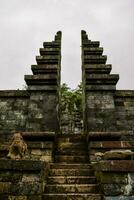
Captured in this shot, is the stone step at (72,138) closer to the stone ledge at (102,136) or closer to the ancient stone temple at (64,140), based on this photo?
the ancient stone temple at (64,140)

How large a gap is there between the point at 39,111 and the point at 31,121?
1.61 ft

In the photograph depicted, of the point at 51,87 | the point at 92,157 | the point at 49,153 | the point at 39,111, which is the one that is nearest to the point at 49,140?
the point at 49,153

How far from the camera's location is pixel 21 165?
6.01 metres

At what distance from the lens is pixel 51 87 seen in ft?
37.1

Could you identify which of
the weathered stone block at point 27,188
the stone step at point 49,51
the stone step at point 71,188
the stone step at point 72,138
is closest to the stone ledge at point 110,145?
the stone step at point 72,138

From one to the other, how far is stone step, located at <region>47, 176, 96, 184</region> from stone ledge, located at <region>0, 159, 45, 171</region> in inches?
37.4

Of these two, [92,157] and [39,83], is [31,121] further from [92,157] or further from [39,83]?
[92,157]

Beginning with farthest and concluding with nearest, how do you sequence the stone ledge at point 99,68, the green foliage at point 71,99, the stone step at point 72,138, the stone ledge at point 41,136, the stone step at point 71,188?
the green foliage at point 71,99 → the stone ledge at point 99,68 → the stone step at point 72,138 → the stone ledge at point 41,136 → the stone step at point 71,188

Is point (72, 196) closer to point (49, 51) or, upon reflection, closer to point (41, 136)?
point (41, 136)

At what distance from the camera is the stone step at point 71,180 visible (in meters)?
6.86

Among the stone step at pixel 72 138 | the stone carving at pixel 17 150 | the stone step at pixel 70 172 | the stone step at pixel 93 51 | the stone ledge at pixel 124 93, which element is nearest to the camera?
the stone carving at pixel 17 150

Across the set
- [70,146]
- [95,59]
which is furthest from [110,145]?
[95,59]

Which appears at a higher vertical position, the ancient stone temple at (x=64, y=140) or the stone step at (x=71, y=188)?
the ancient stone temple at (x=64, y=140)

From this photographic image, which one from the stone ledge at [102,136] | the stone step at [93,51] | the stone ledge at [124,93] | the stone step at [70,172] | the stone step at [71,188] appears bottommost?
the stone step at [71,188]
